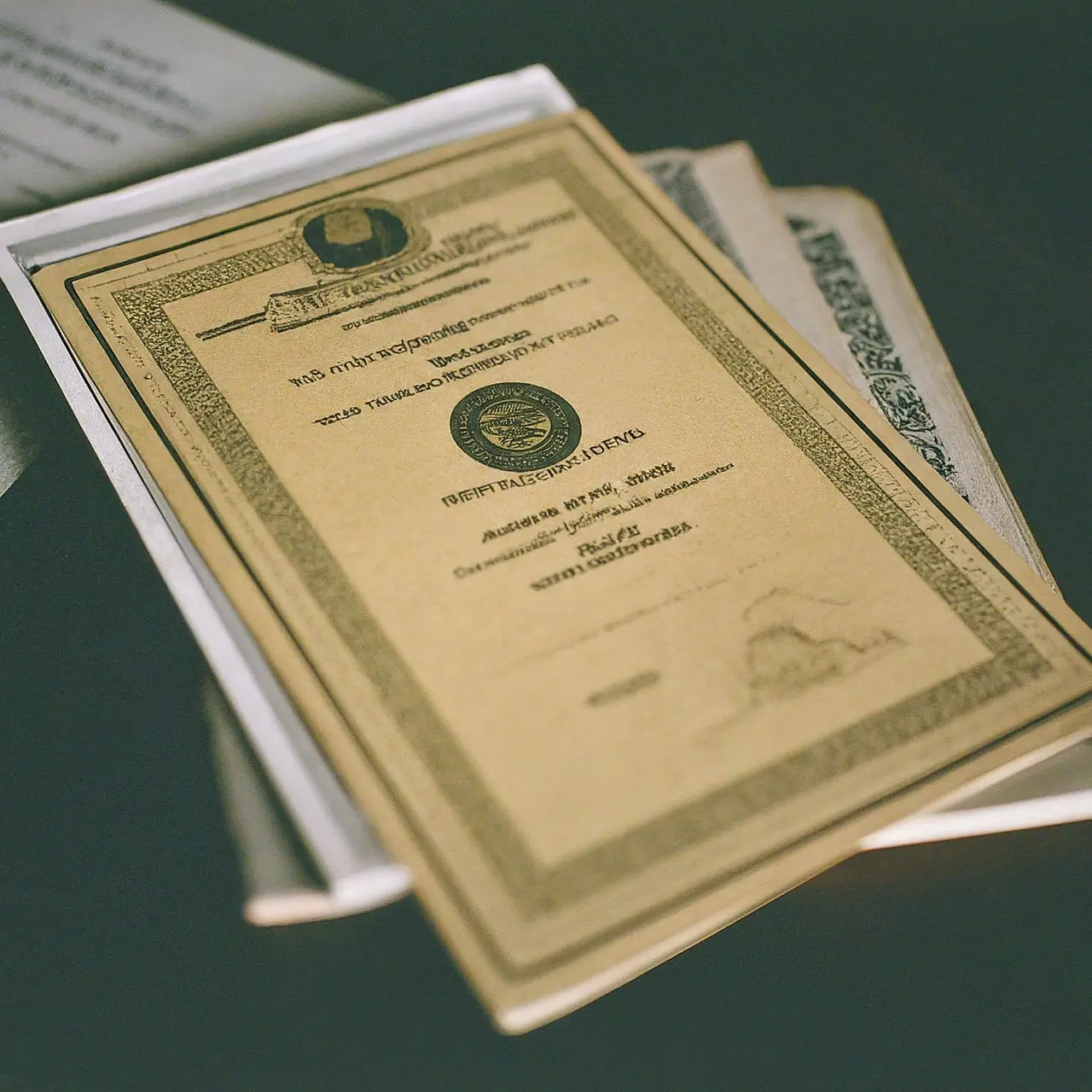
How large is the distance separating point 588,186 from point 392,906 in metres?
0.42

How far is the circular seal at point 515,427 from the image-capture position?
0.52 metres

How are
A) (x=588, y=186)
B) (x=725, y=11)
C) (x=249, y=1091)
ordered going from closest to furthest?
1. (x=249, y=1091)
2. (x=588, y=186)
3. (x=725, y=11)

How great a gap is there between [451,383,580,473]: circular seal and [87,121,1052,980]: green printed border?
9 cm

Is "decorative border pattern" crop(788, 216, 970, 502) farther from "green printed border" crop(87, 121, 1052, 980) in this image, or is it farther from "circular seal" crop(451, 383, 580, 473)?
"circular seal" crop(451, 383, 580, 473)

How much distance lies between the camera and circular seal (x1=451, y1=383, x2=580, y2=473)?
522 millimetres

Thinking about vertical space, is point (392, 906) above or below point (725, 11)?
below

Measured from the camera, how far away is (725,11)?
78cm

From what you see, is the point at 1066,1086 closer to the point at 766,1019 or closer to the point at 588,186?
the point at 766,1019

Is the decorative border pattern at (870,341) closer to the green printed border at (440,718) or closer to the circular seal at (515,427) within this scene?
the green printed border at (440,718)

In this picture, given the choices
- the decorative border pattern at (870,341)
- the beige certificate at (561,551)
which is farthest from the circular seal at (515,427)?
the decorative border pattern at (870,341)

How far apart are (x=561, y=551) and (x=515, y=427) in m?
0.08

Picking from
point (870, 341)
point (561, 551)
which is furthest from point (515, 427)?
point (870, 341)

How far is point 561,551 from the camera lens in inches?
19.1

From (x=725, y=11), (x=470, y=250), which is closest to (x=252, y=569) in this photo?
(x=470, y=250)
